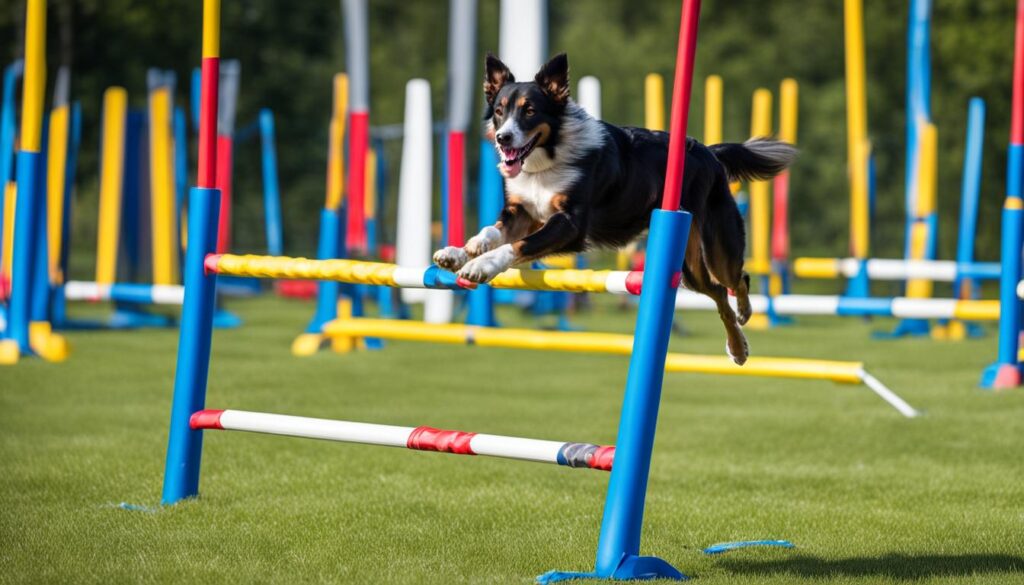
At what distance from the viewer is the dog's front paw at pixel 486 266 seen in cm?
397

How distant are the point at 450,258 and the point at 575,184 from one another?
0.51m

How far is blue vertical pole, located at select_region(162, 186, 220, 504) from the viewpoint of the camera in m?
5.01

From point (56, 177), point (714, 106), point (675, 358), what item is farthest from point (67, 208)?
point (675, 358)

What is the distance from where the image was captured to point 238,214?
3594 cm

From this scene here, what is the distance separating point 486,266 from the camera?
399cm

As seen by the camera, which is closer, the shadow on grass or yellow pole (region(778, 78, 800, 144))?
the shadow on grass

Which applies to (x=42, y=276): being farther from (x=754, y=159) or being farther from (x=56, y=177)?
(x=754, y=159)

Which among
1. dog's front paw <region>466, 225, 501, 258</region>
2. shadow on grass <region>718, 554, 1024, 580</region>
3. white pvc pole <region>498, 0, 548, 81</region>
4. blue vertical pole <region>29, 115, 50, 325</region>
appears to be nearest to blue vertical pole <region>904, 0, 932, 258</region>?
white pvc pole <region>498, 0, 548, 81</region>

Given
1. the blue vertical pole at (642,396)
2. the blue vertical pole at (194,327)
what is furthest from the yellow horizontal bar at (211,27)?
the blue vertical pole at (642,396)

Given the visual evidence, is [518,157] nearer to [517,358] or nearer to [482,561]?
[482,561]

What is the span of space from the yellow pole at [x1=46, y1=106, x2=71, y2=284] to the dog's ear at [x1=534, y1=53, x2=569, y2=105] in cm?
803

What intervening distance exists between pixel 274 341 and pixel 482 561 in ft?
28.5

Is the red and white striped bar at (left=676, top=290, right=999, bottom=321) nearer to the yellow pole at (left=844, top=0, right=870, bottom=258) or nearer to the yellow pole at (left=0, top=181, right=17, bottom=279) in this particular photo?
the yellow pole at (left=844, top=0, right=870, bottom=258)

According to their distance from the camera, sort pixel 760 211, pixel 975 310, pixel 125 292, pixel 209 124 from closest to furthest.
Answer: pixel 209 124 → pixel 975 310 → pixel 125 292 → pixel 760 211
